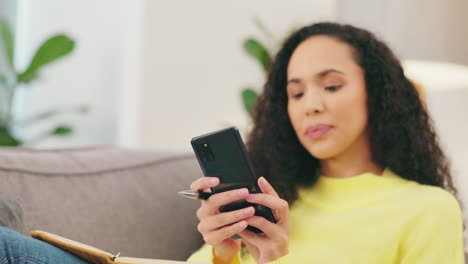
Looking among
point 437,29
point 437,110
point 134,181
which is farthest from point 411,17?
point 134,181

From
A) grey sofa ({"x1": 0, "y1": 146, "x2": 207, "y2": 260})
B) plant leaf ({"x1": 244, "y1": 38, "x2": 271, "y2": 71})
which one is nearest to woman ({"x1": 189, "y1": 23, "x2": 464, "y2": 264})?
grey sofa ({"x1": 0, "y1": 146, "x2": 207, "y2": 260})

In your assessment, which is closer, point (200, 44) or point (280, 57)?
point (280, 57)

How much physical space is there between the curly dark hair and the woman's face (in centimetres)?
3

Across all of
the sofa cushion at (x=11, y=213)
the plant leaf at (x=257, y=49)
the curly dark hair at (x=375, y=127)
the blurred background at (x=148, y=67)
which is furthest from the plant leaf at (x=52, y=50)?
the sofa cushion at (x=11, y=213)

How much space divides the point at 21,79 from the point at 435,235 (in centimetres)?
172

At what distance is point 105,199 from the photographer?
3.74 ft

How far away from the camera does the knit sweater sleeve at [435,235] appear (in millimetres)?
902

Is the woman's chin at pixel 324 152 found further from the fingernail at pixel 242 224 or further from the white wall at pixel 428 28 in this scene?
the white wall at pixel 428 28

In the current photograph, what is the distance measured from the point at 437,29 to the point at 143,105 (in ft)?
4.13

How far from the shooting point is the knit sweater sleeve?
902mm

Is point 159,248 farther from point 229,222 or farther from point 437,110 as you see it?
point 437,110

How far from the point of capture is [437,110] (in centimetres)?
229

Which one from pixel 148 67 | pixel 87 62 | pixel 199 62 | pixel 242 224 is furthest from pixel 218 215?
pixel 87 62

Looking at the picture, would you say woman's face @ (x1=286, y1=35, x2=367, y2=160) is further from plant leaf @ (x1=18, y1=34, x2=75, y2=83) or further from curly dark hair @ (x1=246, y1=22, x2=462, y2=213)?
plant leaf @ (x1=18, y1=34, x2=75, y2=83)
